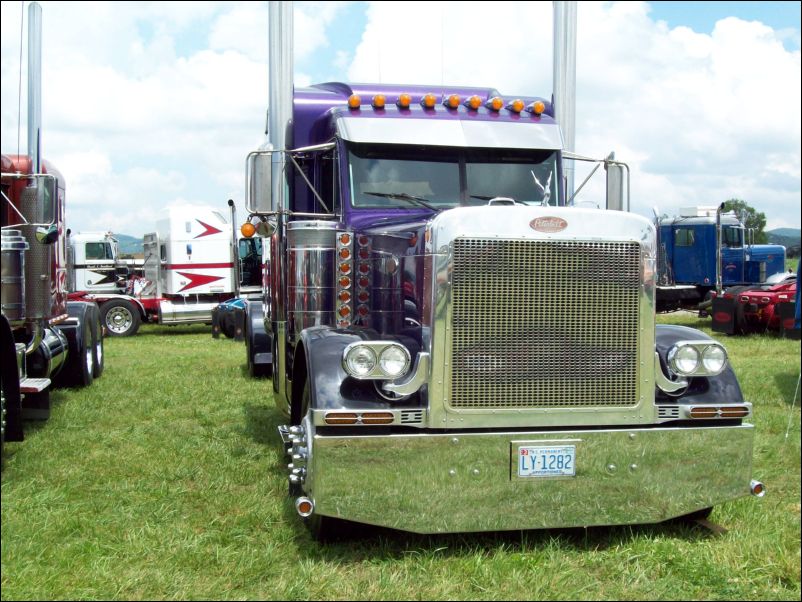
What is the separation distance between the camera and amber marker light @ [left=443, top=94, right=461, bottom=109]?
644 centimetres

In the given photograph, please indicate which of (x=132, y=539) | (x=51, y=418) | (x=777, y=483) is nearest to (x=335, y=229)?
(x=132, y=539)

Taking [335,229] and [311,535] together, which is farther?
[335,229]

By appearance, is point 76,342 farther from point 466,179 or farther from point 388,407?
point 388,407

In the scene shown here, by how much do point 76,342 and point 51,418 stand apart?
2.12 metres

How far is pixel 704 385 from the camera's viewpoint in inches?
193

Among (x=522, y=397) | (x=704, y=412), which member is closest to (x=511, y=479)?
(x=522, y=397)

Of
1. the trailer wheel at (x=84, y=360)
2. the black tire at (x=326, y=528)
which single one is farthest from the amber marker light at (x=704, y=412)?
the trailer wheel at (x=84, y=360)

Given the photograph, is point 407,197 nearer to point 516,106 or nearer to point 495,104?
point 495,104

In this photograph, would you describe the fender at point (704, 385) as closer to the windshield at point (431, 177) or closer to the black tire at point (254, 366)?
the windshield at point (431, 177)

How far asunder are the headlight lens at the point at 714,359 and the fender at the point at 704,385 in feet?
0.44

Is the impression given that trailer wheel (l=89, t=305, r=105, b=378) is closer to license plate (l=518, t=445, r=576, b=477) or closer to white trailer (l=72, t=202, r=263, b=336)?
white trailer (l=72, t=202, r=263, b=336)

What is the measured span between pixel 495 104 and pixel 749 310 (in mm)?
12622

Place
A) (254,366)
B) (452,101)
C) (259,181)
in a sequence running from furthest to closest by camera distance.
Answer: (254,366)
(452,101)
(259,181)

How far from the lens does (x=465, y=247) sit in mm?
4422
